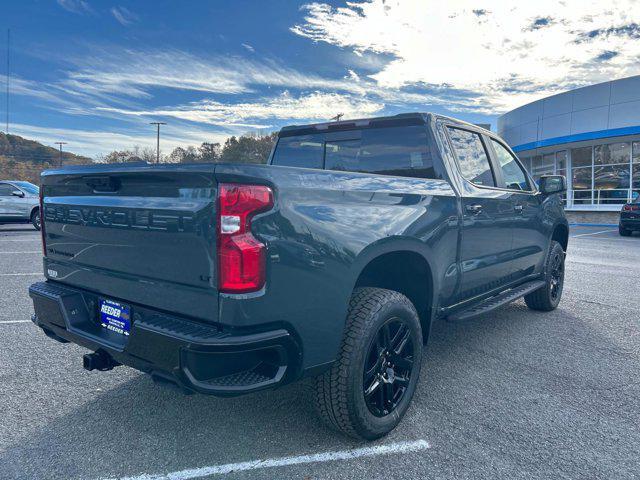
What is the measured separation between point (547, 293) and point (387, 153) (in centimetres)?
301

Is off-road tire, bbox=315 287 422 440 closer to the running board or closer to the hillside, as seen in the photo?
the running board

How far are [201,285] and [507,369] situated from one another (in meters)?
2.78

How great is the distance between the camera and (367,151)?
3855 mm

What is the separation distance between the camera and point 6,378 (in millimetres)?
3500

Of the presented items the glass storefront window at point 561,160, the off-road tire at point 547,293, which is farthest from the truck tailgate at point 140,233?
the glass storefront window at point 561,160

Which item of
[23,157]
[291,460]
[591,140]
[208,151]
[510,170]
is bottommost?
[291,460]

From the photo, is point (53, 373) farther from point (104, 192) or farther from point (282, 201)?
point (282, 201)

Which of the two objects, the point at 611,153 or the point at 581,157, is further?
the point at 581,157

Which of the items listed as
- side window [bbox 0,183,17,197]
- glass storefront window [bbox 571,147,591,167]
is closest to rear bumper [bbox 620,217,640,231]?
glass storefront window [bbox 571,147,591,167]

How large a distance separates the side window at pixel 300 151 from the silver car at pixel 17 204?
1470cm

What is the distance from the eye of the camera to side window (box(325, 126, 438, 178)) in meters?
3.58

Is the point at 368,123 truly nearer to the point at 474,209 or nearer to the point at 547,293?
the point at 474,209

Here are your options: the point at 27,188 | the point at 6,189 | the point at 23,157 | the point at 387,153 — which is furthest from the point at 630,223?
the point at 23,157

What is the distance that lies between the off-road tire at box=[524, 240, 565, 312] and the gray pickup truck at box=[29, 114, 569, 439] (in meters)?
2.04
